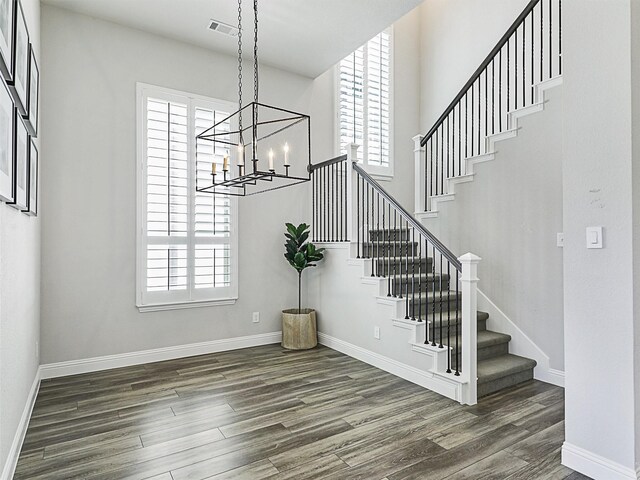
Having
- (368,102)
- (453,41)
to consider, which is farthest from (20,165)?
(453,41)

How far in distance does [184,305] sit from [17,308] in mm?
2108

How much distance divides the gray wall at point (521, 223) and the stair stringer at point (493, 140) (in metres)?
0.06

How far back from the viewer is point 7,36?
1.98 m

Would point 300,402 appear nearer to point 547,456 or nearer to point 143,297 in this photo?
point 547,456

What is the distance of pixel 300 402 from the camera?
3.31m

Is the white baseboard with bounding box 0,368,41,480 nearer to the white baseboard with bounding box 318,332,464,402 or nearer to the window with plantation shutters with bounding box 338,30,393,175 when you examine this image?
the white baseboard with bounding box 318,332,464,402

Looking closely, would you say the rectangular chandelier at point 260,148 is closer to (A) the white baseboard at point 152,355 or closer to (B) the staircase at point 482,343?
(B) the staircase at point 482,343

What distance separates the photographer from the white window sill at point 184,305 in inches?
171

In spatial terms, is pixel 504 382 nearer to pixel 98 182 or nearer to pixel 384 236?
pixel 384 236

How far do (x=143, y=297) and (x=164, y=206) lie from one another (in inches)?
39.8

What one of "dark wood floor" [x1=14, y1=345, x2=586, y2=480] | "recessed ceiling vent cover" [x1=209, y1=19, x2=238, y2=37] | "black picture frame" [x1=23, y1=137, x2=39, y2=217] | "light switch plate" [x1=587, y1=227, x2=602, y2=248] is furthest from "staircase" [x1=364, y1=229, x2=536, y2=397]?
"black picture frame" [x1=23, y1=137, x2=39, y2=217]

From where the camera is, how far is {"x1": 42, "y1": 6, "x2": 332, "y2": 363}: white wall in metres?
3.91

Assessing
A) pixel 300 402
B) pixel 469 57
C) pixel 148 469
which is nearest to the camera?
pixel 148 469

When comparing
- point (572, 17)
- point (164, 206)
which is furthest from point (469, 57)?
point (164, 206)
